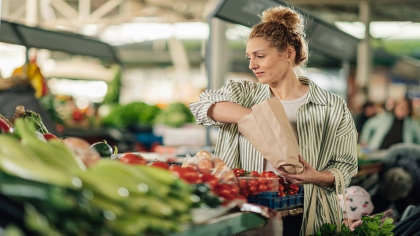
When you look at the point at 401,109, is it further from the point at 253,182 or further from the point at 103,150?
the point at 103,150

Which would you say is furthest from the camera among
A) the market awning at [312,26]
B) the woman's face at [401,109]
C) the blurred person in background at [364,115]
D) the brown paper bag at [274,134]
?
the blurred person in background at [364,115]

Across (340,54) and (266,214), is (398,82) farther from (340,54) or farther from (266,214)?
(266,214)

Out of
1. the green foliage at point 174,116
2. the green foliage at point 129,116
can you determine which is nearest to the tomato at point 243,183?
the green foliage at point 174,116

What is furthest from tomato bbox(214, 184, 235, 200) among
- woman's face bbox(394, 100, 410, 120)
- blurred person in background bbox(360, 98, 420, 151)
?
woman's face bbox(394, 100, 410, 120)

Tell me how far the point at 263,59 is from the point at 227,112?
332 millimetres

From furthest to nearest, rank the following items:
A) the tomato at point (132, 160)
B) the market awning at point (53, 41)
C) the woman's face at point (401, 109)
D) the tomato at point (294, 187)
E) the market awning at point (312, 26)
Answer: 1. the woman's face at point (401, 109)
2. the market awning at point (53, 41)
3. the market awning at point (312, 26)
4. the tomato at point (294, 187)
5. the tomato at point (132, 160)

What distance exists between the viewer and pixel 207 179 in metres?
2.14

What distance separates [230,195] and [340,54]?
5719 mm

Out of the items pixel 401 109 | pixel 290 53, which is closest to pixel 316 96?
pixel 290 53

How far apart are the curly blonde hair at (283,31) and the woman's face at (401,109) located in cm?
606

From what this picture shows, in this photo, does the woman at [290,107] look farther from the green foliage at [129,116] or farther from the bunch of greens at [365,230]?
the green foliage at [129,116]

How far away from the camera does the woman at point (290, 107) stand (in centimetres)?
295

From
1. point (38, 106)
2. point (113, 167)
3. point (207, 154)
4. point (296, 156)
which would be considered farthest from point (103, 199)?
point (38, 106)

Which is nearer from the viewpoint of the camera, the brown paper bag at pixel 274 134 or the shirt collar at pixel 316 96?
the brown paper bag at pixel 274 134
